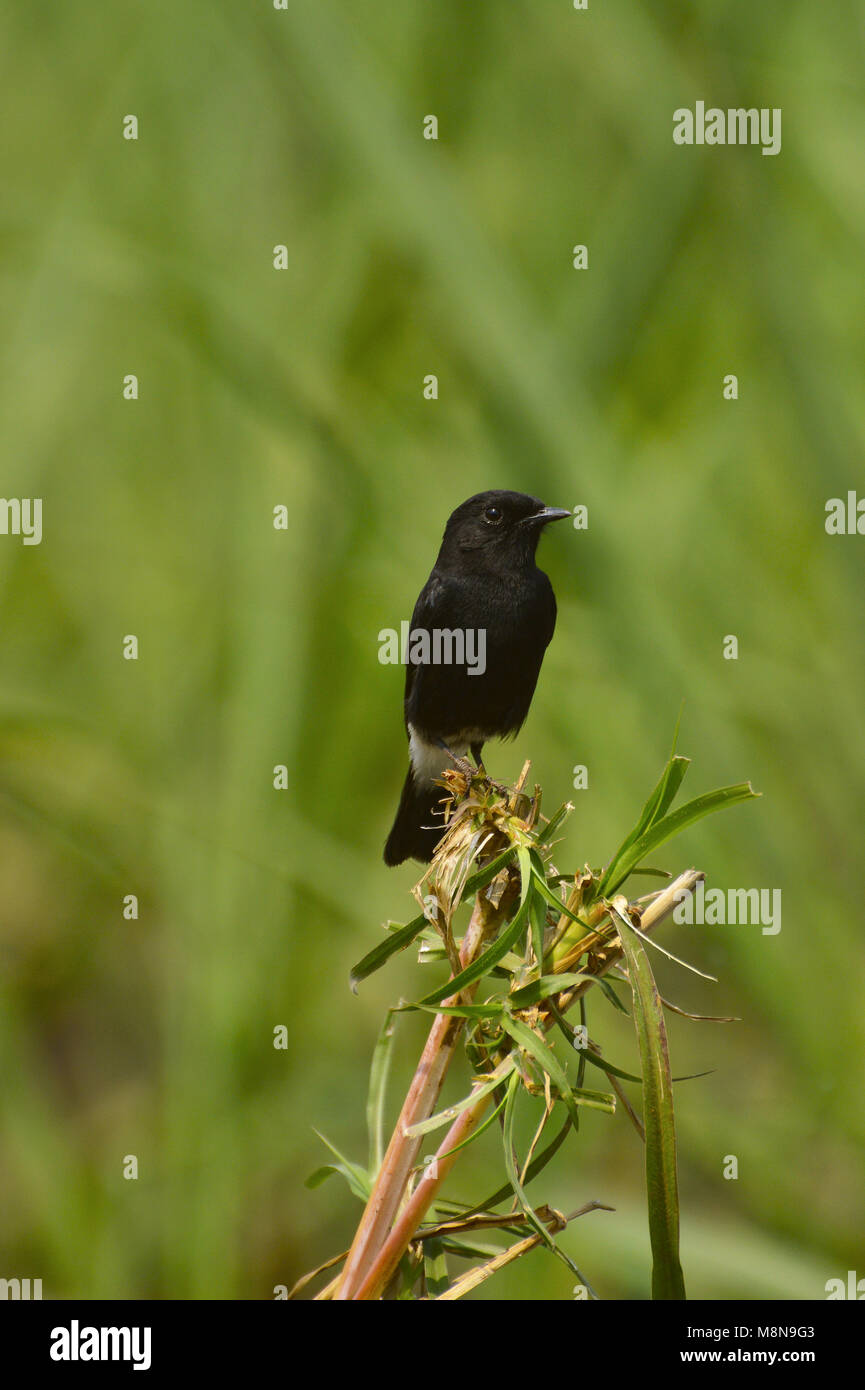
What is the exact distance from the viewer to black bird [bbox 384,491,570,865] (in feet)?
11.7

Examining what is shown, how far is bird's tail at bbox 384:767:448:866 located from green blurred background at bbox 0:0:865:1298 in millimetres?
372

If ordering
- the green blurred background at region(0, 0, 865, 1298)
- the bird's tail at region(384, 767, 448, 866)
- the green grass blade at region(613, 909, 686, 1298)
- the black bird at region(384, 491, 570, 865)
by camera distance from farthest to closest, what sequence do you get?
1. the black bird at region(384, 491, 570, 865)
2. the bird's tail at region(384, 767, 448, 866)
3. the green blurred background at region(0, 0, 865, 1298)
4. the green grass blade at region(613, 909, 686, 1298)

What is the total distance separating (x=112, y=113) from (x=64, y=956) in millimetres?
3147

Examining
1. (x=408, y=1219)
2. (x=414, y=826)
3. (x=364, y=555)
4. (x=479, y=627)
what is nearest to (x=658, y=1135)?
(x=408, y=1219)

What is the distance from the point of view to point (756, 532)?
15.0ft

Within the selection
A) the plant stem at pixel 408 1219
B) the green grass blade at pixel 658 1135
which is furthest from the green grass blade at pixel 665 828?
the plant stem at pixel 408 1219

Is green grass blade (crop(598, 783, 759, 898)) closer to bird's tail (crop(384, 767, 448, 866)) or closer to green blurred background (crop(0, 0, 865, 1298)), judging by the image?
green blurred background (crop(0, 0, 865, 1298))

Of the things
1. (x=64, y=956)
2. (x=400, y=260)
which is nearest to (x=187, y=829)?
(x=64, y=956)

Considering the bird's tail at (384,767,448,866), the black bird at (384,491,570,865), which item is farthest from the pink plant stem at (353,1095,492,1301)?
the black bird at (384,491,570,865)

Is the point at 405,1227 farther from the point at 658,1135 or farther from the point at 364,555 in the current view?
the point at 364,555

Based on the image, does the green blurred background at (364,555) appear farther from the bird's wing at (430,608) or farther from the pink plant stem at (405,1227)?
the pink plant stem at (405,1227)

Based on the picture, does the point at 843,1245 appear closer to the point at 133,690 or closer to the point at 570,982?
the point at 133,690

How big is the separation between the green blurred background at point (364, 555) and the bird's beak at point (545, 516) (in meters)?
0.18

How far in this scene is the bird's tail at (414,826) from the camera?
3367 mm
